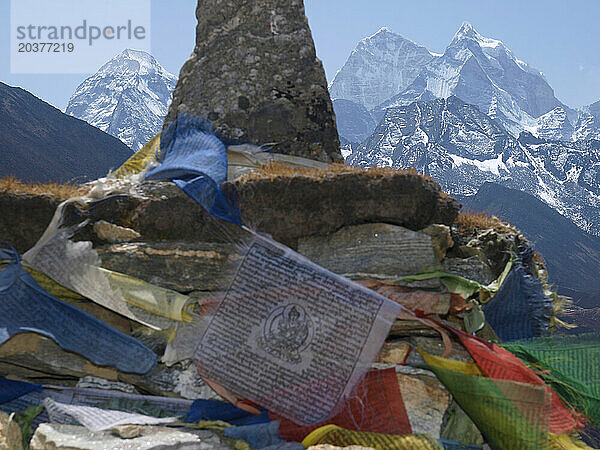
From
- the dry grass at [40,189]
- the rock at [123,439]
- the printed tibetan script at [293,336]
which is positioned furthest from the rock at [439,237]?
the dry grass at [40,189]

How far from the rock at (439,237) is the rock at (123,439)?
2.18 meters

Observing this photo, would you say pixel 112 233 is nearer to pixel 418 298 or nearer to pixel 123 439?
pixel 123 439

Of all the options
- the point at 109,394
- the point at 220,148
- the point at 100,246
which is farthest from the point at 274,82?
the point at 109,394

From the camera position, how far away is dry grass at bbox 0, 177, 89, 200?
432 cm

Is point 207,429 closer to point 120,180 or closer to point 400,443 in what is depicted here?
point 400,443

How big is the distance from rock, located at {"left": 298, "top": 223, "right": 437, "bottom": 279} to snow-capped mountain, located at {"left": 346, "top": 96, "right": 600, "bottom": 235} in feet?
446

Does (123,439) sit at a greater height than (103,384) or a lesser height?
lesser

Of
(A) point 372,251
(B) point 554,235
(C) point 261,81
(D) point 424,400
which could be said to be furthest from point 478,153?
(D) point 424,400

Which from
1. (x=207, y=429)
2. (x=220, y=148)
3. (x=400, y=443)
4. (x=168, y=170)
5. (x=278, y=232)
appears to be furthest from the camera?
(x=220, y=148)

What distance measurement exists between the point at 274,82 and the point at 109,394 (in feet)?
11.5

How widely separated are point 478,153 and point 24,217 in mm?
177684

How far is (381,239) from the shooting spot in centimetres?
422

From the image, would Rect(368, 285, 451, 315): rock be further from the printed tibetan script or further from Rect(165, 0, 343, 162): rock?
Rect(165, 0, 343, 162): rock

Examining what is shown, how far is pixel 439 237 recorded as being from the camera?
14.1 feet
